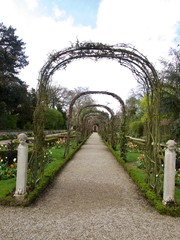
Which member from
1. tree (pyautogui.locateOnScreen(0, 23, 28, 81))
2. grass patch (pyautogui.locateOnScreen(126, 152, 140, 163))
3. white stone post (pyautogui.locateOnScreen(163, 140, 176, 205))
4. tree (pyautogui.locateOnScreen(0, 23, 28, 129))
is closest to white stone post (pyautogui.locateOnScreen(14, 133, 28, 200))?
white stone post (pyautogui.locateOnScreen(163, 140, 176, 205))

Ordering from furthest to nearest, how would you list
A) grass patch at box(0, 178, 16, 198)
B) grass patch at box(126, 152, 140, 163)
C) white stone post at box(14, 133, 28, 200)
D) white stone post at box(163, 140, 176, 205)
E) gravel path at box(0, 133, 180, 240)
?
grass patch at box(126, 152, 140, 163)
grass patch at box(0, 178, 16, 198)
white stone post at box(14, 133, 28, 200)
white stone post at box(163, 140, 176, 205)
gravel path at box(0, 133, 180, 240)

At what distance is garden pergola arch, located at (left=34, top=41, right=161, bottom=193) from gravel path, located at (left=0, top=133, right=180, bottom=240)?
3.04 ft

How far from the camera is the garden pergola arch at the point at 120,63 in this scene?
528 centimetres

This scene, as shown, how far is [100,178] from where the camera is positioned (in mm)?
6758

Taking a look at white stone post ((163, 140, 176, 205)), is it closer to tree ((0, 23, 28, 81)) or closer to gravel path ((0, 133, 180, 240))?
gravel path ((0, 133, 180, 240))

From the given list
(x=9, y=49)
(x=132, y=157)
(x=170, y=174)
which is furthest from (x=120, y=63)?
(x=9, y=49)

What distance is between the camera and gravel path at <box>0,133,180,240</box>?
322 cm

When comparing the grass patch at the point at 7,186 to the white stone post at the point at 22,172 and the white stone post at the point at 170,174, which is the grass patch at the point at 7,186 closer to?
the white stone post at the point at 22,172

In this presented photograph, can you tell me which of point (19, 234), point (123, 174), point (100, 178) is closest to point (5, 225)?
point (19, 234)

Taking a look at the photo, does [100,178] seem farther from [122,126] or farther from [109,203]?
[122,126]

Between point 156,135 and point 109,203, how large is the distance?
162 centimetres

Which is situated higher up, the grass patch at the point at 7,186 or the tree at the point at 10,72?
the tree at the point at 10,72

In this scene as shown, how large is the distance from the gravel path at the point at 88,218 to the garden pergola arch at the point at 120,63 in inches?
36.5

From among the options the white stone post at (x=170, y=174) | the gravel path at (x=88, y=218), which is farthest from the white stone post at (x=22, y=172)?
the white stone post at (x=170, y=174)
